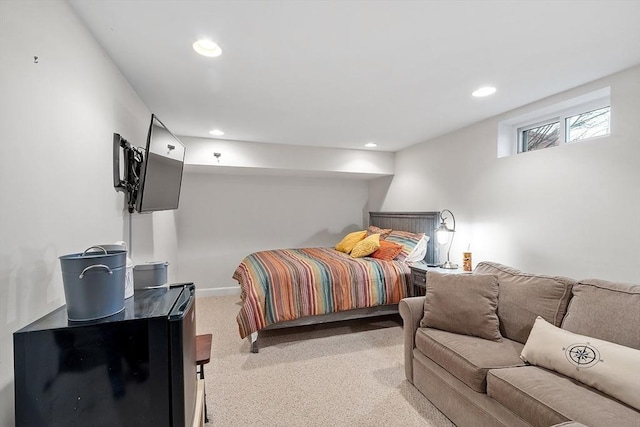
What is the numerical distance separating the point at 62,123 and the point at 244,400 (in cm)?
198

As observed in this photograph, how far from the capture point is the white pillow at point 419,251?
11.4 ft

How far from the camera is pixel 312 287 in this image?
9.59 ft

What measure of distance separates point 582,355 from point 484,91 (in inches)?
75.0

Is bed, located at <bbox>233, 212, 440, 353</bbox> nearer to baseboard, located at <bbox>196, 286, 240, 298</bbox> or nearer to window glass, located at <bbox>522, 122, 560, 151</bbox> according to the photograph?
window glass, located at <bbox>522, 122, 560, 151</bbox>

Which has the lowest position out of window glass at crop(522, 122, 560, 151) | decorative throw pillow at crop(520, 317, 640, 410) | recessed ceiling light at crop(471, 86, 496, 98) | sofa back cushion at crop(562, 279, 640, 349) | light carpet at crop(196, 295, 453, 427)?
light carpet at crop(196, 295, 453, 427)

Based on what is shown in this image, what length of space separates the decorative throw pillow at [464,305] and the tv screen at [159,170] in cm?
212

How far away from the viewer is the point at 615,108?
1.98m

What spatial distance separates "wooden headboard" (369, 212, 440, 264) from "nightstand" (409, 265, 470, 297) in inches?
19.4

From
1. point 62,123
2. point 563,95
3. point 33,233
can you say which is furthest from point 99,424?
point 563,95

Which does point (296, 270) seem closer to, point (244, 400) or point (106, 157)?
point (244, 400)

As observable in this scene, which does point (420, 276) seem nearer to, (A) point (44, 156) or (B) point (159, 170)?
(B) point (159, 170)

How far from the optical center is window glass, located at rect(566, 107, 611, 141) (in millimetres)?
2193

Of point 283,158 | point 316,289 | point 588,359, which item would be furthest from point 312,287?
point 588,359

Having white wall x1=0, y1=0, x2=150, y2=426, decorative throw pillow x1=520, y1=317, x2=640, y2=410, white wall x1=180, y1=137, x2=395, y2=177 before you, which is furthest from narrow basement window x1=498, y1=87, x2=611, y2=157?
white wall x1=0, y1=0, x2=150, y2=426
